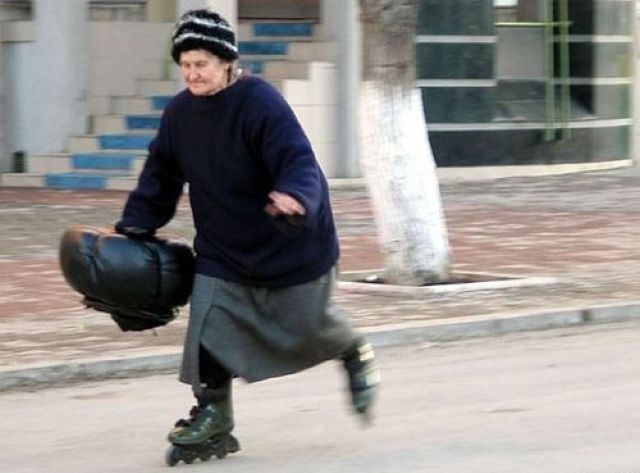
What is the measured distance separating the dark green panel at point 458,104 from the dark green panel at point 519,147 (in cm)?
17

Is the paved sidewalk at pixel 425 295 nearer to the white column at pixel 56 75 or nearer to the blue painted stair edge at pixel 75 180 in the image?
the blue painted stair edge at pixel 75 180

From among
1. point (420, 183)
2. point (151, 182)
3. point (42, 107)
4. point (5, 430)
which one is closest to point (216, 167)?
point (151, 182)

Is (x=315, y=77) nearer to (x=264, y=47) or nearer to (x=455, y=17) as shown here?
(x=264, y=47)

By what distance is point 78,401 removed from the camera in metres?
8.03

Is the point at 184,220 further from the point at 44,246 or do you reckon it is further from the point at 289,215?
the point at 289,215

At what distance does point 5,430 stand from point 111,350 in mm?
1686

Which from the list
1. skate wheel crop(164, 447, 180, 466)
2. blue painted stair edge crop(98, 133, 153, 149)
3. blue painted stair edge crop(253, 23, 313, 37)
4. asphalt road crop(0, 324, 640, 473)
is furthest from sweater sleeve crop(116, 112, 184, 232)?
blue painted stair edge crop(253, 23, 313, 37)

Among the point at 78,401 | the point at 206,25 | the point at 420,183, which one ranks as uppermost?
the point at 206,25

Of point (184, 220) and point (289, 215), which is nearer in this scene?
point (289, 215)

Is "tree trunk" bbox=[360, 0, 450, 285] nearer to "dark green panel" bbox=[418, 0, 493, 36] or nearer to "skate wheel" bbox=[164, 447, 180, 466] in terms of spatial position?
"skate wheel" bbox=[164, 447, 180, 466]

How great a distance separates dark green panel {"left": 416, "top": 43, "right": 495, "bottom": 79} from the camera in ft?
64.9

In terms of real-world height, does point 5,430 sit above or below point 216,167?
below

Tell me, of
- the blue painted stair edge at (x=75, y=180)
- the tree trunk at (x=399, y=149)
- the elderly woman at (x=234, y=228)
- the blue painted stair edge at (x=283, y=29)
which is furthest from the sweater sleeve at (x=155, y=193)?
the blue painted stair edge at (x=283, y=29)

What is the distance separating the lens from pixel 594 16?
69.5 ft
